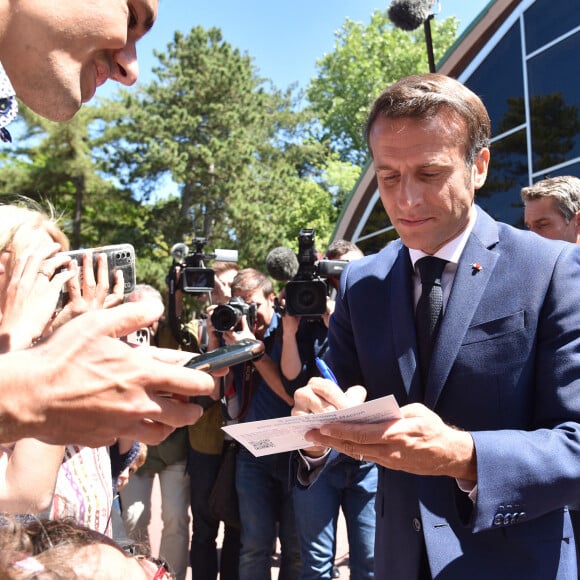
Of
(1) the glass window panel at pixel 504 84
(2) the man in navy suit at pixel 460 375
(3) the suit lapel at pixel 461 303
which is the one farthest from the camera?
(1) the glass window panel at pixel 504 84

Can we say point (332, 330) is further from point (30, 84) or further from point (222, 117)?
point (222, 117)

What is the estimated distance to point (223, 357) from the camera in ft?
4.23

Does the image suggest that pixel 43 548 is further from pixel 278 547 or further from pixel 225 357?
pixel 278 547

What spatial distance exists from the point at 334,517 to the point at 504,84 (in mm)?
9836

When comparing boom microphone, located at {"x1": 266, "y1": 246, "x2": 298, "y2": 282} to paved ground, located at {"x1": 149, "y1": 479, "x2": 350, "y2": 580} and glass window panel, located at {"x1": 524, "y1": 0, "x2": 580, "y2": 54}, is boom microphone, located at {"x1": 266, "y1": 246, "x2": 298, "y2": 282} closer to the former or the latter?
paved ground, located at {"x1": 149, "y1": 479, "x2": 350, "y2": 580}

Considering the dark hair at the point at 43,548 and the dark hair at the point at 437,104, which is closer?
the dark hair at the point at 43,548

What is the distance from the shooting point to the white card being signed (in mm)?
1494

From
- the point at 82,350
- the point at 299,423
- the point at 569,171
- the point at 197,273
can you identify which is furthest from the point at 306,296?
the point at 569,171

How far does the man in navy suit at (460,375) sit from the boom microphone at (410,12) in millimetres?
4822

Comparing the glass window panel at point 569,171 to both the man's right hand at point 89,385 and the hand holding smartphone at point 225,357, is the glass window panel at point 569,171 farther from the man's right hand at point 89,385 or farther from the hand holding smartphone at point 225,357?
the man's right hand at point 89,385

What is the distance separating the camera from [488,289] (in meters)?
1.99

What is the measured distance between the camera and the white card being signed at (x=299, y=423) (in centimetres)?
149

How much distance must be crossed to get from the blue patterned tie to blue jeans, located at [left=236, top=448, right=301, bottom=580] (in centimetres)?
235

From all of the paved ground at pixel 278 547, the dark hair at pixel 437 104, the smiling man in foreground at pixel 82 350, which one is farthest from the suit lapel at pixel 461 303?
the paved ground at pixel 278 547
